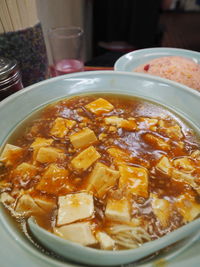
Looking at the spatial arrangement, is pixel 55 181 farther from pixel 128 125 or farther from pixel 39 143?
pixel 128 125

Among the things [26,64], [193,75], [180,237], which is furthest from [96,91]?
[180,237]

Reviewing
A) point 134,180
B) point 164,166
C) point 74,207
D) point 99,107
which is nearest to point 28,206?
point 74,207

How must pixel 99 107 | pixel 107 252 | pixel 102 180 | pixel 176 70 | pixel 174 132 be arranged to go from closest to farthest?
pixel 107 252, pixel 102 180, pixel 174 132, pixel 99 107, pixel 176 70

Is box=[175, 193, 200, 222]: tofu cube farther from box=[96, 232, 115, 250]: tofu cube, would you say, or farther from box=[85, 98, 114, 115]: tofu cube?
box=[85, 98, 114, 115]: tofu cube

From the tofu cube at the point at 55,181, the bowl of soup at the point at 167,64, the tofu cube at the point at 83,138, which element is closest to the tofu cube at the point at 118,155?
the tofu cube at the point at 83,138

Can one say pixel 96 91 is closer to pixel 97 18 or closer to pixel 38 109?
pixel 38 109

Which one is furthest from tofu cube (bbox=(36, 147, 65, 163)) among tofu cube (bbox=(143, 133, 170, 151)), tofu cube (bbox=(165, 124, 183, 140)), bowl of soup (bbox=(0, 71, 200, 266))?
tofu cube (bbox=(165, 124, 183, 140))

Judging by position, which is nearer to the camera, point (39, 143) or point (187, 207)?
point (187, 207)
